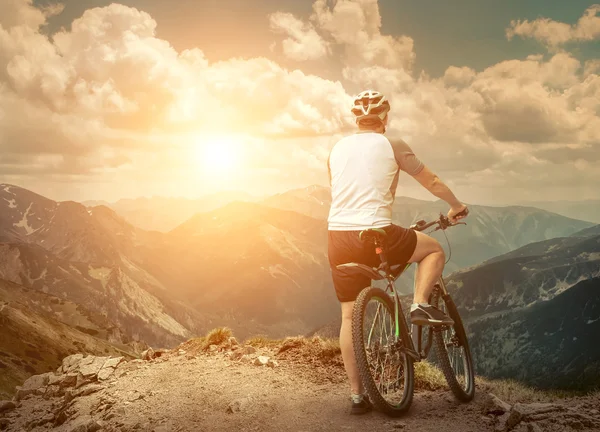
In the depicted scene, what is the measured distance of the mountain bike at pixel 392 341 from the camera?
5.49m

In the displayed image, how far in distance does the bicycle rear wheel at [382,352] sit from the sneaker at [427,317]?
0.25 m

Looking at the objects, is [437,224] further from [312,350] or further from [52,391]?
[52,391]

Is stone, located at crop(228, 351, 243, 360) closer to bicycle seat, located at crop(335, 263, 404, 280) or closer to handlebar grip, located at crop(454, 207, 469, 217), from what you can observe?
bicycle seat, located at crop(335, 263, 404, 280)

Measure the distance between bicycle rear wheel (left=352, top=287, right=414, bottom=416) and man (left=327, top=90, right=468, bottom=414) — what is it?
0.79 feet

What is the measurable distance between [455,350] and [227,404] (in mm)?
3936

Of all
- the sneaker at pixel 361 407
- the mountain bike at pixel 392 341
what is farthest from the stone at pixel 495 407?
the sneaker at pixel 361 407

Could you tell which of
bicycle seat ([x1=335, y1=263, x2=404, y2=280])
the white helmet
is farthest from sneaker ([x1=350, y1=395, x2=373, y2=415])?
the white helmet

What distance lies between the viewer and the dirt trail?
6.09 meters

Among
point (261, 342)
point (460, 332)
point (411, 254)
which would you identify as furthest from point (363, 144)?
point (261, 342)

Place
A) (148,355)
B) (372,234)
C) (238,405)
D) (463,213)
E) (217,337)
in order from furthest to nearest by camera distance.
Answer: (217,337), (148,355), (238,405), (463,213), (372,234)

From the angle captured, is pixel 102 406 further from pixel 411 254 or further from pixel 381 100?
pixel 381 100

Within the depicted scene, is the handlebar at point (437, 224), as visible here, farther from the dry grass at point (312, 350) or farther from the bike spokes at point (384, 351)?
the dry grass at point (312, 350)

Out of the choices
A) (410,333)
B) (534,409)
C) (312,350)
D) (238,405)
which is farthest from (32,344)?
(534,409)

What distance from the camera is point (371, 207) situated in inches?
219
